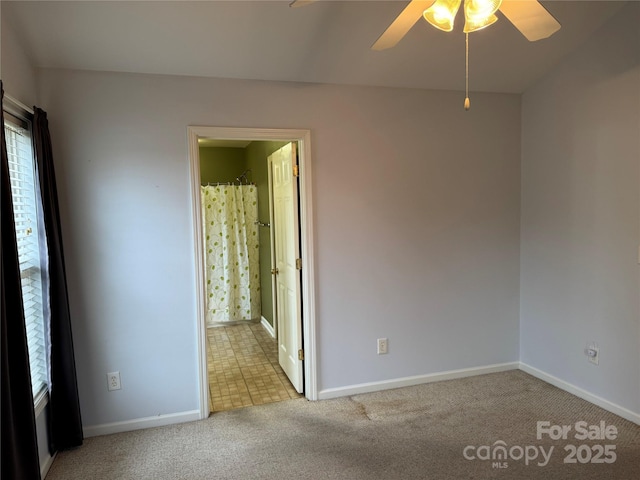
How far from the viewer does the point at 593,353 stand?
3.15 meters

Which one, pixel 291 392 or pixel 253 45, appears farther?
pixel 291 392

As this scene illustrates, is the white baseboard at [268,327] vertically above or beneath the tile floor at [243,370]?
above

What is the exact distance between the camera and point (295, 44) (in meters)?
2.75

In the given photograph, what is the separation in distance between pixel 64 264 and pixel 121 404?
987mm

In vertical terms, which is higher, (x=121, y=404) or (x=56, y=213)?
(x=56, y=213)

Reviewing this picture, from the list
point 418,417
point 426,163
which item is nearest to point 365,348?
point 418,417

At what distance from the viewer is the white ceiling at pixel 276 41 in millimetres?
2393

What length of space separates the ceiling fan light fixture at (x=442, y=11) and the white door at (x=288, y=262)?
1.63m

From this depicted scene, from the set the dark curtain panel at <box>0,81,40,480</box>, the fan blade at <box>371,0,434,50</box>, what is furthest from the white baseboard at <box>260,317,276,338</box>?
the fan blade at <box>371,0,434,50</box>

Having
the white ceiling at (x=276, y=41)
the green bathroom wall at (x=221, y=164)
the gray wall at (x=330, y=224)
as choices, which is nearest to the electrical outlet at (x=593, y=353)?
the gray wall at (x=330, y=224)

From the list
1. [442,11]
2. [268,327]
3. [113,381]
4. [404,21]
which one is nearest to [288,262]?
[113,381]

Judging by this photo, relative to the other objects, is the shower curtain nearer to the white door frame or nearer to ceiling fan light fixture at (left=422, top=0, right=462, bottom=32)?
the white door frame

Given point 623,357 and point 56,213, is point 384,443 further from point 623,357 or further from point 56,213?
point 56,213

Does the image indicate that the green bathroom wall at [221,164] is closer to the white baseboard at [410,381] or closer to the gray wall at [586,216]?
the white baseboard at [410,381]
